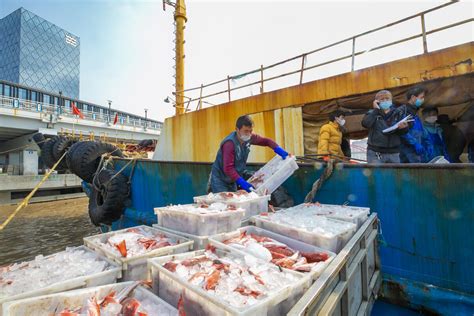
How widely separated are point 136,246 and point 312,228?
1.30 meters

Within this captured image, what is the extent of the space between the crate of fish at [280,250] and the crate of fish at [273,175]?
1039mm

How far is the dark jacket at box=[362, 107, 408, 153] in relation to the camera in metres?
3.60

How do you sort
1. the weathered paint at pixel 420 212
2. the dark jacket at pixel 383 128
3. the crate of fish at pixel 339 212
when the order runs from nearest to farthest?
the crate of fish at pixel 339 212 < the weathered paint at pixel 420 212 < the dark jacket at pixel 383 128

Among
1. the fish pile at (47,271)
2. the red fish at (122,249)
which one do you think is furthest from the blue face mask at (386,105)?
the fish pile at (47,271)

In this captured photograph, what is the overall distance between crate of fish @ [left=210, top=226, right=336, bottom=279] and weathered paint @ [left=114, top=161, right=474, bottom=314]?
1.89 meters

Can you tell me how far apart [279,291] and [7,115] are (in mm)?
24920

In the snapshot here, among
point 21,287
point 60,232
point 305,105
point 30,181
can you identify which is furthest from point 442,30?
point 30,181

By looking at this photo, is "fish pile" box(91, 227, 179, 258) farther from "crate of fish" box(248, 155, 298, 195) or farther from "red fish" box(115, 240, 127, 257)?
"crate of fish" box(248, 155, 298, 195)

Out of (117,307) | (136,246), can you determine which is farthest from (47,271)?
(117,307)

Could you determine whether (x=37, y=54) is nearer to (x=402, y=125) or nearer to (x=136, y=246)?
(x=136, y=246)

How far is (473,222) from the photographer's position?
7.89ft

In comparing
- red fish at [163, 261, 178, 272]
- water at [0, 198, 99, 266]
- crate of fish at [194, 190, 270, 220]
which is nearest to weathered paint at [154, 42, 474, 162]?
crate of fish at [194, 190, 270, 220]

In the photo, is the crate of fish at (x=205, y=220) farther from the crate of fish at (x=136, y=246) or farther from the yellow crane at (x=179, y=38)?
the yellow crane at (x=179, y=38)

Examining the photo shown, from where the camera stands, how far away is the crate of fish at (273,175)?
9.79 ft
